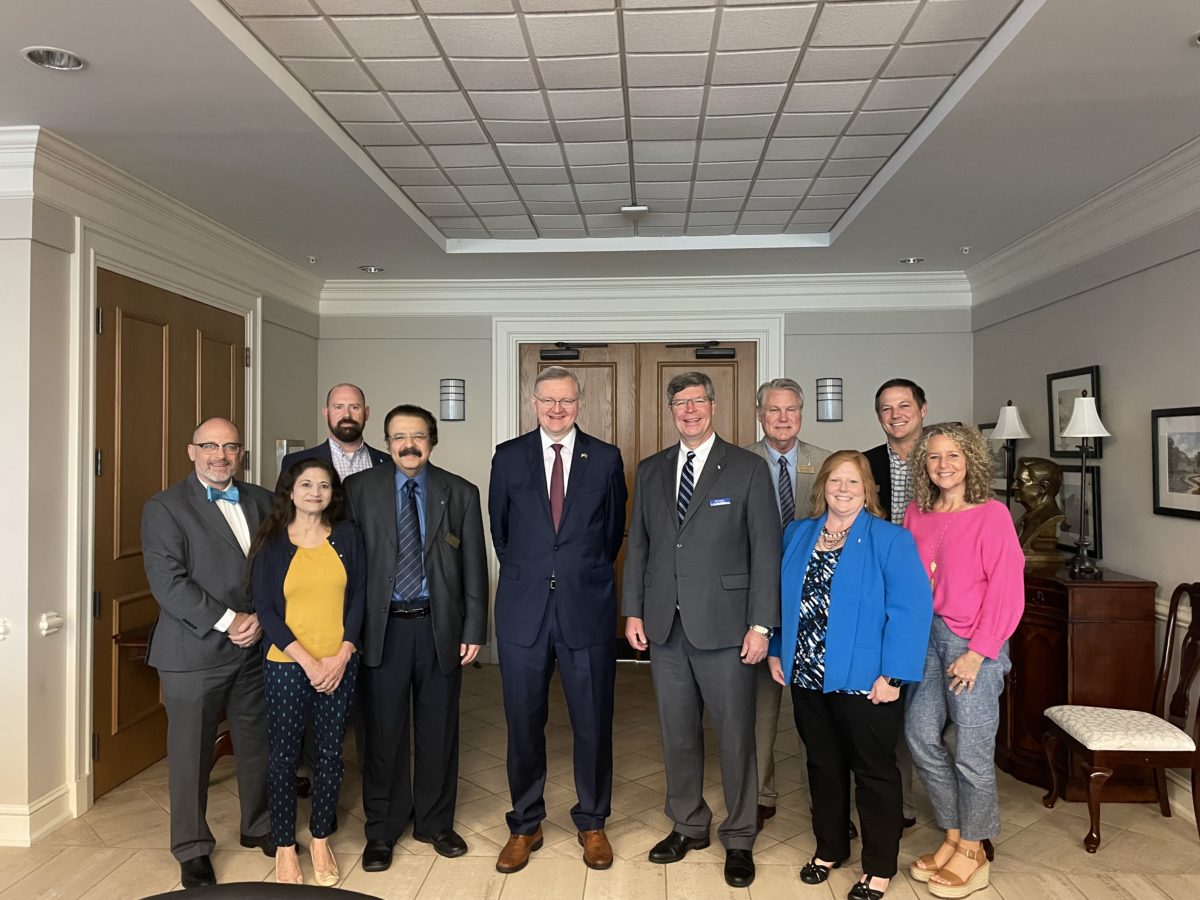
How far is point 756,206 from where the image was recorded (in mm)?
4340

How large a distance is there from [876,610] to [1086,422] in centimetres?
187

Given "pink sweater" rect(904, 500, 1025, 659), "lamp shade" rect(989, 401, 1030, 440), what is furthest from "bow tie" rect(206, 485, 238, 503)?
"lamp shade" rect(989, 401, 1030, 440)

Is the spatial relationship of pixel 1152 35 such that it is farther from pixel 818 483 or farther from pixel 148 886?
pixel 148 886

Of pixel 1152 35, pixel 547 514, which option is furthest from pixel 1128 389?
pixel 547 514

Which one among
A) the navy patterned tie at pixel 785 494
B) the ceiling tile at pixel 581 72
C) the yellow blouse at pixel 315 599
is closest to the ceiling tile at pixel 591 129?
the ceiling tile at pixel 581 72

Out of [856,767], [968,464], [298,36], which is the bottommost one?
[856,767]

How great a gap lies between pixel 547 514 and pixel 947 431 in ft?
4.43

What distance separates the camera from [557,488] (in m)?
2.98

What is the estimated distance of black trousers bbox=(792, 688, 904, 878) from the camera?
8.71 feet

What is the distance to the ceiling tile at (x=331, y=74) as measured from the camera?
2.74 m

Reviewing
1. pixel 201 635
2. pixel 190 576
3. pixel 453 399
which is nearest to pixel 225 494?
pixel 190 576

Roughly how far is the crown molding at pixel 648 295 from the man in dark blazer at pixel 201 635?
310 centimetres

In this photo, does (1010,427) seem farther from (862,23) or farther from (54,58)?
(54,58)

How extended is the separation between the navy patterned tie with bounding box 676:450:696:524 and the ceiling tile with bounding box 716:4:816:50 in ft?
4.33
